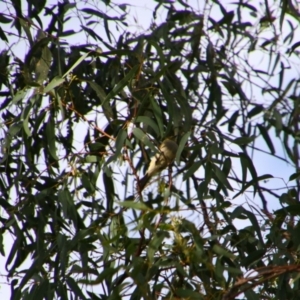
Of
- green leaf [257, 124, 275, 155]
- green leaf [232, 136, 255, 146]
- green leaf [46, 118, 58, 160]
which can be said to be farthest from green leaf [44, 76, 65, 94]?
green leaf [257, 124, 275, 155]

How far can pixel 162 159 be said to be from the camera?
7.00ft

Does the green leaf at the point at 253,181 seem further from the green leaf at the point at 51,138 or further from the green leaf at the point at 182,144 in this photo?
the green leaf at the point at 51,138

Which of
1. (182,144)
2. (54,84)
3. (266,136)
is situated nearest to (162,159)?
(182,144)

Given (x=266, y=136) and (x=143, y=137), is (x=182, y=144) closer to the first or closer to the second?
(x=143, y=137)

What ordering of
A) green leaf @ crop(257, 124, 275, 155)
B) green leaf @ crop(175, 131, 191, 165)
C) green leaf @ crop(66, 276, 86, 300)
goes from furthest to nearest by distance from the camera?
green leaf @ crop(257, 124, 275, 155), green leaf @ crop(66, 276, 86, 300), green leaf @ crop(175, 131, 191, 165)

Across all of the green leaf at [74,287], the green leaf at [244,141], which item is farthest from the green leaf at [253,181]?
the green leaf at [74,287]

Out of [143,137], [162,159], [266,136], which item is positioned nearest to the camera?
[143,137]

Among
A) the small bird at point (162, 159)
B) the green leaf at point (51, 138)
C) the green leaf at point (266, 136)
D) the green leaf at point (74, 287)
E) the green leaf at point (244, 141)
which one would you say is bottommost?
the green leaf at point (74, 287)

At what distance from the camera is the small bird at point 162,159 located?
6.87ft

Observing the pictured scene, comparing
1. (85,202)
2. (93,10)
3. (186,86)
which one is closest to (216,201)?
(85,202)

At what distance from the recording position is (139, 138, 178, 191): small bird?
2.10m

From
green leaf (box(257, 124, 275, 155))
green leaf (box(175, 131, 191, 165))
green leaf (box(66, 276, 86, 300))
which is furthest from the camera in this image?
green leaf (box(257, 124, 275, 155))

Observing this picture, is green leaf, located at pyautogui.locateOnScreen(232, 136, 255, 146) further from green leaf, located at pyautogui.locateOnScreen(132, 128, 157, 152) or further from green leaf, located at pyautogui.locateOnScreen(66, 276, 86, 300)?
green leaf, located at pyautogui.locateOnScreen(66, 276, 86, 300)

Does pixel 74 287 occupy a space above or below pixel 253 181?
below
